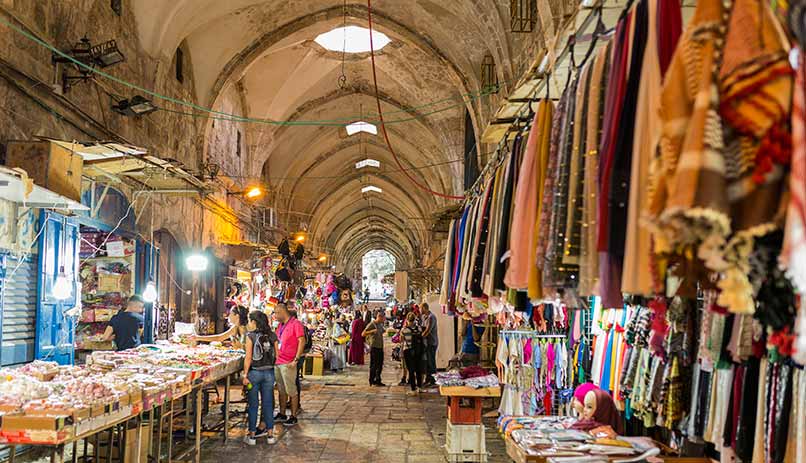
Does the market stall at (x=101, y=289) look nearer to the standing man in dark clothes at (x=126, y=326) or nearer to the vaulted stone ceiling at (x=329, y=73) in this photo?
the standing man in dark clothes at (x=126, y=326)

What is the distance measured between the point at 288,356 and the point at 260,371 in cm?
118

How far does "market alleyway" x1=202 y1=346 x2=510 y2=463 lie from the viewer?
26.0ft

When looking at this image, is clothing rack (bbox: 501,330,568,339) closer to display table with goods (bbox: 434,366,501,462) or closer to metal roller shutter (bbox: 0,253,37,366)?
display table with goods (bbox: 434,366,501,462)

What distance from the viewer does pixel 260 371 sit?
8.65 metres

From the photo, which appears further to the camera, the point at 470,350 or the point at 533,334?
the point at 470,350

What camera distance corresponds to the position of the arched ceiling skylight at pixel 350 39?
15.9m

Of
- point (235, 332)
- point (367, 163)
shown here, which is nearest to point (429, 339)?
point (235, 332)

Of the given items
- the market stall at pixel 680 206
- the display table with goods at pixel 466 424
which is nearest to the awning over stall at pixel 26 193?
the market stall at pixel 680 206

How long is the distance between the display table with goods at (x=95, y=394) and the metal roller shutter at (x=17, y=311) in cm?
87

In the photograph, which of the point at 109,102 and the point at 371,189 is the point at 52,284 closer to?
the point at 109,102

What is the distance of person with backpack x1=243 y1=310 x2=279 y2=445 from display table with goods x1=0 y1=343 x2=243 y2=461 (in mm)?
340

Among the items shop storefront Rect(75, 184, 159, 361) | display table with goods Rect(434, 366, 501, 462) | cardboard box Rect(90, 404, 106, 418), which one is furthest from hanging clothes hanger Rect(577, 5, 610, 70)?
shop storefront Rect(75, 184, 159, 361)

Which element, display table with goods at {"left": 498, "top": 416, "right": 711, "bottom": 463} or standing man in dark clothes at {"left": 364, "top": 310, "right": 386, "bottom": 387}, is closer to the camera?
display table with goods at {"left": 498, "top": 416, "right": 711, "bottom": 463}

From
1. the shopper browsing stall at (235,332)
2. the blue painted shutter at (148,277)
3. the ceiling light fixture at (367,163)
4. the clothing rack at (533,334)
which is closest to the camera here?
the clothing rack at (533,334)
